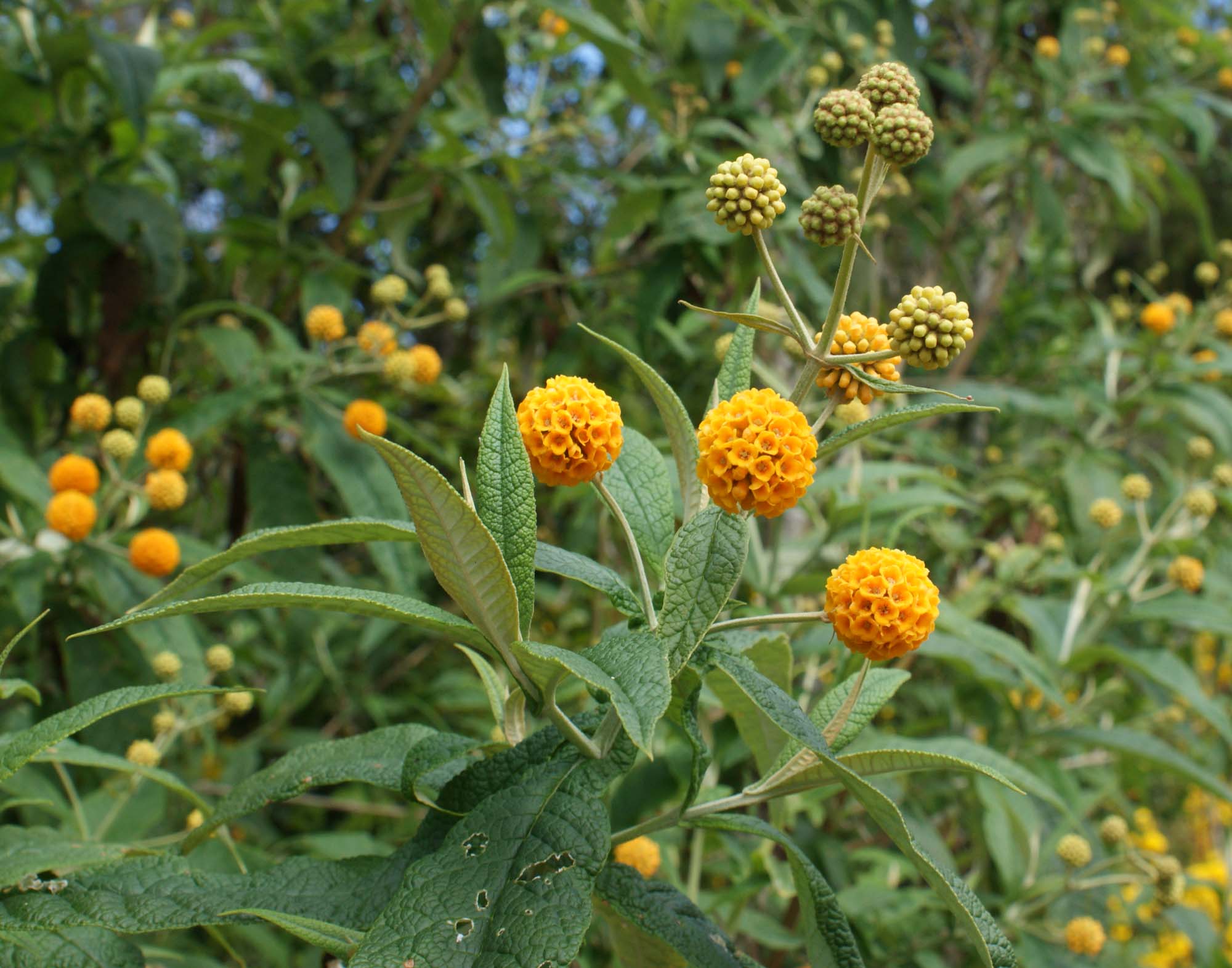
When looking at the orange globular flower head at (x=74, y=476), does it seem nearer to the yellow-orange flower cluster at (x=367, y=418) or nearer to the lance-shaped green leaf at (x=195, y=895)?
the yellow-orange flower cluster at (x=367, y=418)

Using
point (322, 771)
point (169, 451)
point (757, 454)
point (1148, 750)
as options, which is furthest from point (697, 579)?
point (1148, 750)

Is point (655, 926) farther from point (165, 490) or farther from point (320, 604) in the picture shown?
point (165, 490)

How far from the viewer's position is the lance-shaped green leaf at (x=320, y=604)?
859 millimetres

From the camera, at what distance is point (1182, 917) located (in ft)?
8.87

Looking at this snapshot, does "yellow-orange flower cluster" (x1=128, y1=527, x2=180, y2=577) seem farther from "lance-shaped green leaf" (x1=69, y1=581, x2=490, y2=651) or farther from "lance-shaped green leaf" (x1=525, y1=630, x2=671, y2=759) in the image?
"lance-shaped green leaf" (x1=525, y1=630, x2=671, y2=759)

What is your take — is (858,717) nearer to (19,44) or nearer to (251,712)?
(251,712)

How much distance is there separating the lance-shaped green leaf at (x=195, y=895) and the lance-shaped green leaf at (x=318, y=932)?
A: 0.05 meters

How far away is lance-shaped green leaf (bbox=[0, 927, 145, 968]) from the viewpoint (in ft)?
3.04

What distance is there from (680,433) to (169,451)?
4.32 ft

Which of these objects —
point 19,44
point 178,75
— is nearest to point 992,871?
point 178,75

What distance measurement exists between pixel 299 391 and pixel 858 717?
5.47ft

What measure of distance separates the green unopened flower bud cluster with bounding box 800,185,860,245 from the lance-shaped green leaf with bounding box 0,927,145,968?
959 mm

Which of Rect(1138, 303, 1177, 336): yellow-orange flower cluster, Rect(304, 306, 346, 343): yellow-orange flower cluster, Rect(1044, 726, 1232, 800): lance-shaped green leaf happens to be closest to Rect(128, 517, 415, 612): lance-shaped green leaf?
Rect(304, 306, 346, 343): yellow-orange flower cluster

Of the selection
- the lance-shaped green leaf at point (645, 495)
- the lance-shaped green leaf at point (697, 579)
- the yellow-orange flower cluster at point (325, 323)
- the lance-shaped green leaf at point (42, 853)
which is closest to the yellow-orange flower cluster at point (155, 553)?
the yellow-orange flower cluster at point (325, 323)
